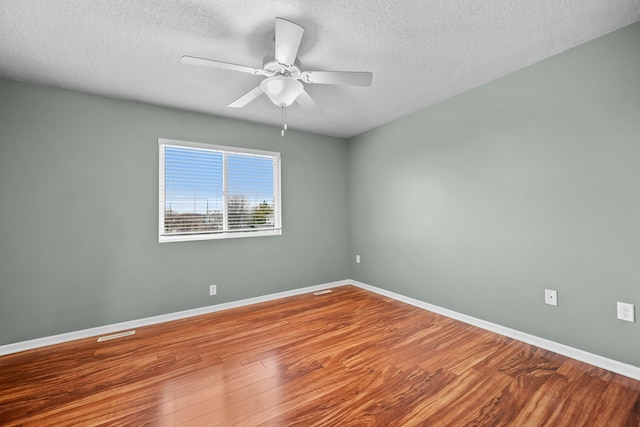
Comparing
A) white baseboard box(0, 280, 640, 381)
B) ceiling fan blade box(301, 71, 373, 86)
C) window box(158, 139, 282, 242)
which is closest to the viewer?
ceiling fan blade box(301, 71, 373, 86)

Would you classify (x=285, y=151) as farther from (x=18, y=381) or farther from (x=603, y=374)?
(x=603, y=374)

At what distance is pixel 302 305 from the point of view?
10.9 feet

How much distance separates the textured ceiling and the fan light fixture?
0.30m

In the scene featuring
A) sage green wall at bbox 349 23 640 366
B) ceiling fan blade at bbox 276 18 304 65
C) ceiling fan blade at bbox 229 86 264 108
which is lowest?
sage green wall at bbox 349 23 640 366

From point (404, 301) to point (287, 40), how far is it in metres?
3.13

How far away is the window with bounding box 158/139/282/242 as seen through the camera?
9.78 feet

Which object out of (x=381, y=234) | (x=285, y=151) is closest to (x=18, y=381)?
(x=285, y=151)

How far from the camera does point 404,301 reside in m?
3.41

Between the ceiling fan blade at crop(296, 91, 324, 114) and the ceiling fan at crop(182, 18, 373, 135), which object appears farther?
the ceiling fan blade at crop(296, 91, 324, 114)

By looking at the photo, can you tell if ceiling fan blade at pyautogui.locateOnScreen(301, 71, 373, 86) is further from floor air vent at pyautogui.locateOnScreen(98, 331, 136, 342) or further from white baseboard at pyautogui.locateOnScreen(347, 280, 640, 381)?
floor air vent at pyautogui.locateOnScreen(98, 331, 136, 342)

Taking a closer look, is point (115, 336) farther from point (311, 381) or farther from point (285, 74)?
point (285, 74)

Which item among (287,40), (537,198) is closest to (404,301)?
(537,198)

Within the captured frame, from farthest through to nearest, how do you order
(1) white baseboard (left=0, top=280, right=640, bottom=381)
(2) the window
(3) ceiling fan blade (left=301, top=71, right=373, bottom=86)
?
(2) the window
(1) white baseboard (left=0, top=280, right=640, bottom=381)
(3) ceiling fan blade (left=301, top=71, right=373, bottom=86)

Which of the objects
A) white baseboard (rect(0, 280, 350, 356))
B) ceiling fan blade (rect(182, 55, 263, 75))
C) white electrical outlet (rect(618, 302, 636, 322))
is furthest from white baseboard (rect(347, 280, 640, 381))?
ceiling fan blade (rect(182, 55, 263, 75))
